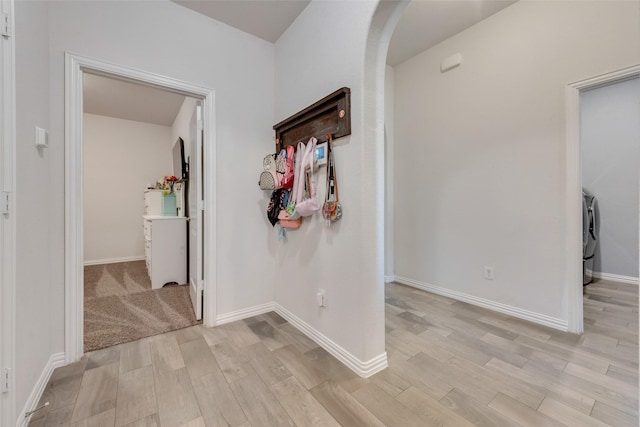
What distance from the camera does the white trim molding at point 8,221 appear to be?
1.02 meters

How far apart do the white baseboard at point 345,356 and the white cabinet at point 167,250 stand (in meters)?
2.01

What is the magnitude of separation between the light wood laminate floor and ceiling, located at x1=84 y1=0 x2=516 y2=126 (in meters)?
2.19

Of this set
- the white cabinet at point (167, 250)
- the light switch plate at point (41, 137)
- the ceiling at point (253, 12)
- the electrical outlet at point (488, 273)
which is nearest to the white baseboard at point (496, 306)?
the electrical outlet at point (488, 273)

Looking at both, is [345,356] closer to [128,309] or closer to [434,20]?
[128,309]

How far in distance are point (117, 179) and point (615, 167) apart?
7802 millimetres

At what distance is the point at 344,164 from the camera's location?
5.33 ft

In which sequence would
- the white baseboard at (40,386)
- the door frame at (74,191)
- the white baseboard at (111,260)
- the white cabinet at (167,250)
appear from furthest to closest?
1. the white baseboard at (111,260)
2. the white cabinet at (167,250)
3. the door frame at (74,191)
4. the white baseboard at (40,386)

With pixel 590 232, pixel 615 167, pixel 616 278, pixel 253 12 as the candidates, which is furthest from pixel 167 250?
pixel 615 167

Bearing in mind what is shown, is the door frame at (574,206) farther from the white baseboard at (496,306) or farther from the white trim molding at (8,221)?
the white trim molding at (8,221)

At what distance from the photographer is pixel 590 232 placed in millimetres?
3352

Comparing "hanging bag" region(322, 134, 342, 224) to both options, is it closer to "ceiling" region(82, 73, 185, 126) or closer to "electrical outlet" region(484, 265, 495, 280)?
"electrical outlet" region(484, 265, 495, 280)

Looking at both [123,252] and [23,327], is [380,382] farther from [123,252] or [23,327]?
[123,252]

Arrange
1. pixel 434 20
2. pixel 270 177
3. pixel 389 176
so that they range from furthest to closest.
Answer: pixel 389 176 → pixel 434 20 → pixel 270 177

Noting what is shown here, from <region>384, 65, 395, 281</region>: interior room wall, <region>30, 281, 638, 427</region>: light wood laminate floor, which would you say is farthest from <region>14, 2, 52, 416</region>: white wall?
<region>384, 65, 395, 281</region>: interior room wall
